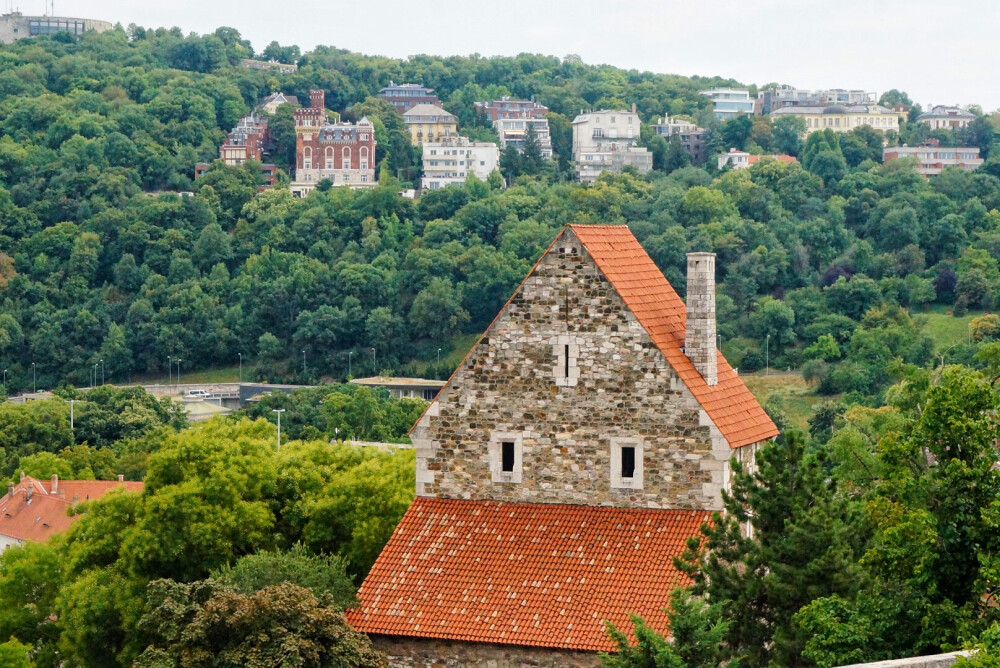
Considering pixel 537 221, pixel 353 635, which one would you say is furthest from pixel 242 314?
pixel 353 635

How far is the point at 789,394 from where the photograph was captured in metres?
139

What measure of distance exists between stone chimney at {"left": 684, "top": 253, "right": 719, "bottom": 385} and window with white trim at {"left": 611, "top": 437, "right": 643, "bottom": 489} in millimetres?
1507

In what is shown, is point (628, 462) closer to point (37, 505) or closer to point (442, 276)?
point (37, 505)

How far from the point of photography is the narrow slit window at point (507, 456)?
92.7 ft

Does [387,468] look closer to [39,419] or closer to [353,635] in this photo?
[353,635]

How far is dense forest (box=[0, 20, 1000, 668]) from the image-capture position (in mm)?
22406

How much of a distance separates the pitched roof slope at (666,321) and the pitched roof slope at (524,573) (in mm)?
1615

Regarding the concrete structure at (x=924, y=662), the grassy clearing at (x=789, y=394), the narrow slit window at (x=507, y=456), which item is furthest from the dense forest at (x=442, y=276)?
the concrete structure at (x=924, y=662)

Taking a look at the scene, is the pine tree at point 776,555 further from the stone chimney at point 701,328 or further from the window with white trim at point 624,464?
the stone chimney at point 701,328

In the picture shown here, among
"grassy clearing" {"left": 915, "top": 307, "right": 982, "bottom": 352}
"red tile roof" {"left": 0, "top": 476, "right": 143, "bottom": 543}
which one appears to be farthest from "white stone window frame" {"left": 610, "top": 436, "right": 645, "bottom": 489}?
"grassy clearing" {"left": 915, "top": 307, "right": 982, "bottom": 352}

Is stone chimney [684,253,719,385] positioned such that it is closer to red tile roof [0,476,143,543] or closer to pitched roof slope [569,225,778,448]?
pitched roof slope [569,225,778,448]

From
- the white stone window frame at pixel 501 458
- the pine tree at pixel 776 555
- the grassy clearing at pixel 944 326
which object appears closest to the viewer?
the pine tree at pixel 776 555

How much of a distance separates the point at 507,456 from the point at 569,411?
1.21 meters

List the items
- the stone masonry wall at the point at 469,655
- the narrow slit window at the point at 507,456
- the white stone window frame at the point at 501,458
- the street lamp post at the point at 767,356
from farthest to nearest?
the street lamp post at the point at 767,356
the narrow slit window at the point at 507,456
the white stone window frame at the point at 501,458
the stone masonry wall at the point at 469,655
